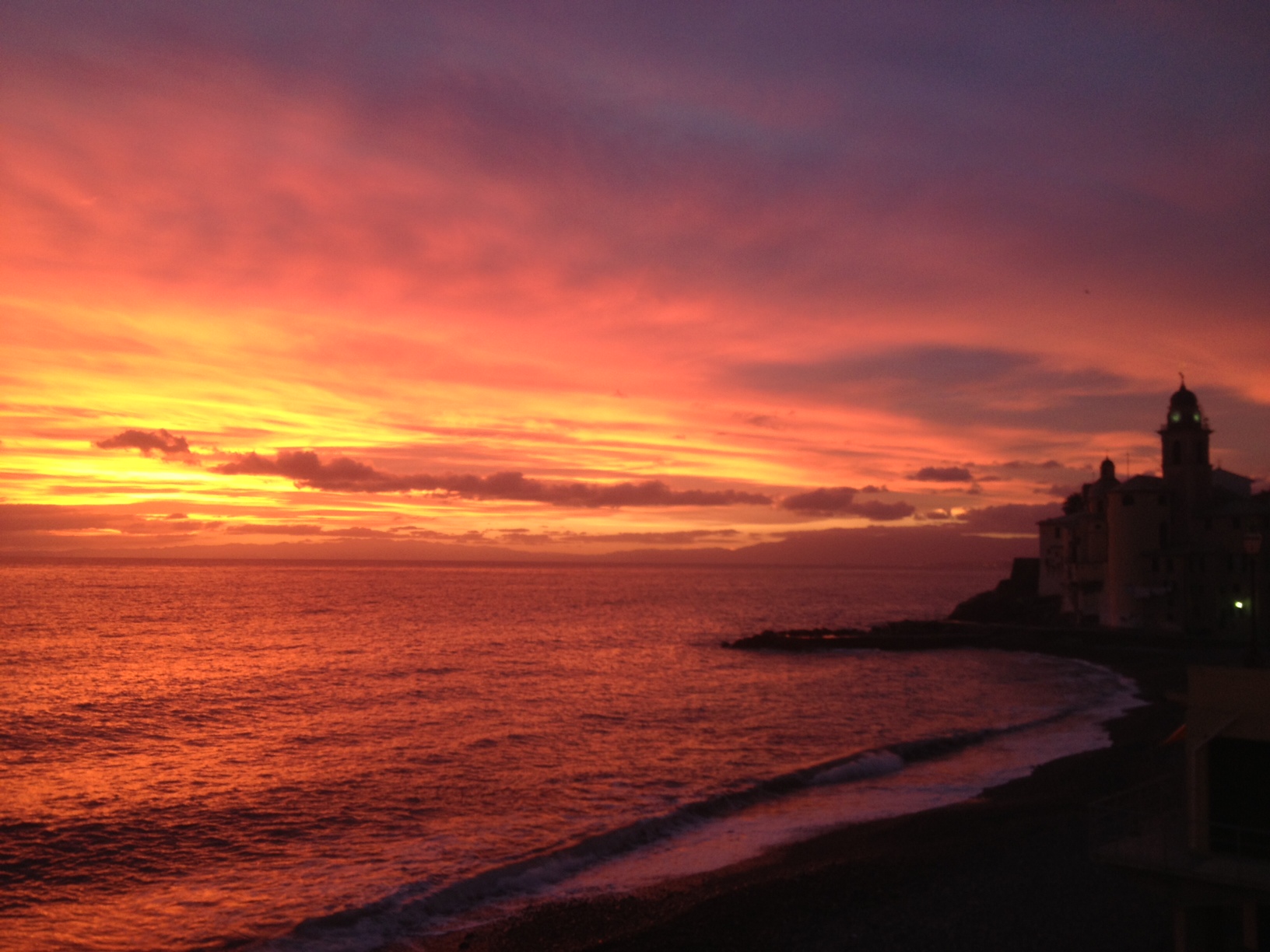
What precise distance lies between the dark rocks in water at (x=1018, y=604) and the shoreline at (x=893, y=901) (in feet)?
205

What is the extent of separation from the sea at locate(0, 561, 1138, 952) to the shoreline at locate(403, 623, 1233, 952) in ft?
3.74

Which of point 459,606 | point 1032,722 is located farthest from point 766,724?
point 459,606

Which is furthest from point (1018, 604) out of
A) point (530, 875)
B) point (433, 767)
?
point (530, 875)

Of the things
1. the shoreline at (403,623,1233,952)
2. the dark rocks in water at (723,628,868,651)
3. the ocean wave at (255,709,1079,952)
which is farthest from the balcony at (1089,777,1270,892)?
the dark rocks in water at (723,628,868,651)

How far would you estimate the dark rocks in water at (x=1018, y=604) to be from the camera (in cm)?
8094

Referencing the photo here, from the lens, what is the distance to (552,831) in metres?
22.1

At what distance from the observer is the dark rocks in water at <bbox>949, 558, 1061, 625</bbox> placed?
80.9 meters

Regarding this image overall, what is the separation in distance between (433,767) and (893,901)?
17.0m

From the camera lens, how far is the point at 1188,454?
65125mm

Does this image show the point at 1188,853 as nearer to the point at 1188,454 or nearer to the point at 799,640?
the point at 799,640

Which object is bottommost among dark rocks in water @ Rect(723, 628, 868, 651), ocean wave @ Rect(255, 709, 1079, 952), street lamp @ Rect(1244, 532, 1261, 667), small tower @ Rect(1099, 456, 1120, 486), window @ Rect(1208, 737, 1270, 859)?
dark rocks in water @ Rect(723, 628, 868, 651)

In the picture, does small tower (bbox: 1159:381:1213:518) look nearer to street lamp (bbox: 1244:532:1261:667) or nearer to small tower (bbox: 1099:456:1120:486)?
small tower (bbox: 1099:456:1120:486)

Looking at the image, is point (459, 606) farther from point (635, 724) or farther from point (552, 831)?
point (552, 831)

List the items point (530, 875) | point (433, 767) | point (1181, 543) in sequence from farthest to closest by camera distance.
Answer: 1. point (1181, 543)
2. point (433, 767)
3. point (530, 875)
